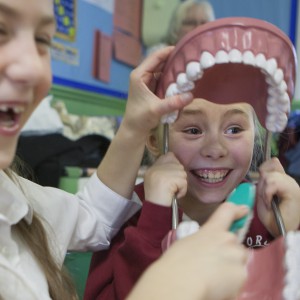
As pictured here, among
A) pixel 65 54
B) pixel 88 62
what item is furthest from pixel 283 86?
pixel 88 62

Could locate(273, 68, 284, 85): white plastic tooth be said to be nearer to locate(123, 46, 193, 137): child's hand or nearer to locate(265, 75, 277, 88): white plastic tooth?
locate(265, 75, 277, 88): white plastic tooth

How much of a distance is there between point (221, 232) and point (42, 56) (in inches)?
10.0

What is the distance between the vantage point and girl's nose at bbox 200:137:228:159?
721 mm

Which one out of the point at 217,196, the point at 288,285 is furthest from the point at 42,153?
the point at 288,285

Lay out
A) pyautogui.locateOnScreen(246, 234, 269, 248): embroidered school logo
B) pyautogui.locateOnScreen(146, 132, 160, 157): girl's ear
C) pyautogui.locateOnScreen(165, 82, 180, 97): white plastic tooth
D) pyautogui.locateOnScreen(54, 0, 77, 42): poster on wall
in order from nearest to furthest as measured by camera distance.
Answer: pyautogui.locateOnScreen(165, 82, 180, 97): white plastic tooth
pyautogui.locateOnScreen(246, 234, 269, 248): embroidered school logo
pyautogui.locateOnScreen(146, 132, 160, 157): girl's ear
pyautogui.locateOnScreen(54, 0, 77, 42): poster on wall

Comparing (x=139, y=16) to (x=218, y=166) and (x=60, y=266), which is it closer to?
(x=218, y=166)

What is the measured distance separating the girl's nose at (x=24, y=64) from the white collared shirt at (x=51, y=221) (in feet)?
0.51

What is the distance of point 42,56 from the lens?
50cm

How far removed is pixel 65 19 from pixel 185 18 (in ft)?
2.10

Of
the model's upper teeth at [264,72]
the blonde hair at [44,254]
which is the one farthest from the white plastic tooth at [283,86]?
the blonde hair at [44,254]

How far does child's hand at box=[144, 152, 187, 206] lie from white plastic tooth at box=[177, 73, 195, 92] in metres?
0.11

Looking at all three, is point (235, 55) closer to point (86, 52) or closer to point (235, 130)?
point (235, 130)

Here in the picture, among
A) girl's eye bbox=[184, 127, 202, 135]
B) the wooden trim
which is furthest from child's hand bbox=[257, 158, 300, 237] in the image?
the wooden trim

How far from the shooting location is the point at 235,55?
0.55 meters
